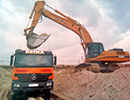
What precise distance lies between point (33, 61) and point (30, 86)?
106cm

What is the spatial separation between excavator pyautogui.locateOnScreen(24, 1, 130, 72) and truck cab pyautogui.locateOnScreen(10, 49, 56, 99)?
371 centimetres

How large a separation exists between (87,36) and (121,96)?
704 cm

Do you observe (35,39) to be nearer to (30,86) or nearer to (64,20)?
(64,20)

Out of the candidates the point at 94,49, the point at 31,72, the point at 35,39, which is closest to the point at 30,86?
the point at 31,72

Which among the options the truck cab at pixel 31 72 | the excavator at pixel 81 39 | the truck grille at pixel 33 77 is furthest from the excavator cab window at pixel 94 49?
the truck grille at pixel 33 77

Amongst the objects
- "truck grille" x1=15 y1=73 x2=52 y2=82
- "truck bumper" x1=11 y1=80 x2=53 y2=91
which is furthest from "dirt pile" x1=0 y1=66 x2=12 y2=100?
"truck grille" x1=15 y1=73 x2=52 y2=82

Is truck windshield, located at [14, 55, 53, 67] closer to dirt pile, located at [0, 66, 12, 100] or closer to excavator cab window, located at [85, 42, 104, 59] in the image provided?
dirt pile, located at [0, 66, 12, 100]

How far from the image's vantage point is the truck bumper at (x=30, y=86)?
5.39 m

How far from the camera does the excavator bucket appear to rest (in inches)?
379

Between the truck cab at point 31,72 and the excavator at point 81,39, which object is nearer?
the truck cab at point 31,72

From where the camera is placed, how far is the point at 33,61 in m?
5.89

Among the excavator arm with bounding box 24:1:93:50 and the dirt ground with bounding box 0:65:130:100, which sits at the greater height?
the excavator arm with bounding box 24:1:93:50

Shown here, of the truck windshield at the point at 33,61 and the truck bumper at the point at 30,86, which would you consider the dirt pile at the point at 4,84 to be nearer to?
the truck bumper at the point at 30,86
